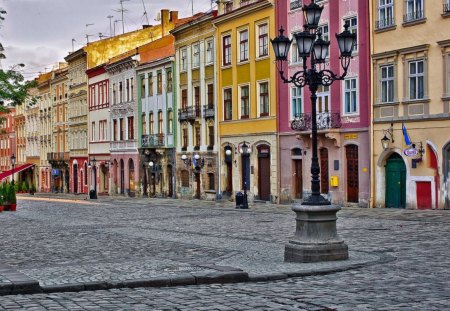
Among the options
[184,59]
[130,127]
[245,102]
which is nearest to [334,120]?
[245,102]

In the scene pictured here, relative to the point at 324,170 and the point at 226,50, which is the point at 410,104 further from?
the point at 226,50

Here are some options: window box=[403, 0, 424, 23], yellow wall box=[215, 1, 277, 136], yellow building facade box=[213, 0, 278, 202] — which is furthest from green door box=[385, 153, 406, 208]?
yellow wall box=[215, 1, 277, 136]

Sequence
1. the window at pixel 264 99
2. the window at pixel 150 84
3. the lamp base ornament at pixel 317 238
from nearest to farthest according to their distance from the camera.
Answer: the lamp base ornament at pixel 317 238 → the window at pixel 264 99 → the window at pixel 150 84

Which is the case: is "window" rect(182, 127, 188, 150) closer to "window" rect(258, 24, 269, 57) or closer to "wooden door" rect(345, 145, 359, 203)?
"window" rect(258, 24, 269, 57)

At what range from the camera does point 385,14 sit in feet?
119

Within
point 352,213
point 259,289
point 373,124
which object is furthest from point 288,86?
point 259,289

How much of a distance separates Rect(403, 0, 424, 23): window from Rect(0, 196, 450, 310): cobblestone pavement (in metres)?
9.12

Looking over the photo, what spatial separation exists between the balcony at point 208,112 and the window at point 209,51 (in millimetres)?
2659

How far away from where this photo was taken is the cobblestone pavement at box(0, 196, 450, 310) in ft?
36.2

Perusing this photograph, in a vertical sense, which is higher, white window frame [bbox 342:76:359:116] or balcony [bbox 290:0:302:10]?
balcony [bbox 290:0:302:10]

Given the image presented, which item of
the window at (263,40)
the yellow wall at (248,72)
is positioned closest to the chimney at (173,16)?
the yellow wall at (248,72)

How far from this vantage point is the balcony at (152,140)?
59.1 meters

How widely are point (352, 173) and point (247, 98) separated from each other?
34.4ft

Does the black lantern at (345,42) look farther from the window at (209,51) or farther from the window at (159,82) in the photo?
the window at (159,82)
